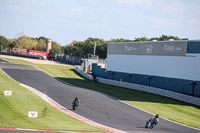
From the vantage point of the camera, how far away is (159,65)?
56.2 metres

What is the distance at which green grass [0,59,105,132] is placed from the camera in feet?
72.5

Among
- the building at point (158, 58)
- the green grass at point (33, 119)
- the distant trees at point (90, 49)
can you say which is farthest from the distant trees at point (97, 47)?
the green grass at point (33, 119)

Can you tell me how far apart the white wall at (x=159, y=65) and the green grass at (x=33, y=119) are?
2648cm

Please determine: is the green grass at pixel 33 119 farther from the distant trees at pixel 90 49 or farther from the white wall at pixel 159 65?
the distant trees at pixel 90 49

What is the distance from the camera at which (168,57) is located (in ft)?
179

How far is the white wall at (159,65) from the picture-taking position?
162 feet

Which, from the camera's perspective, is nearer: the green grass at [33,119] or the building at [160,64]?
the green grass at [33,119]

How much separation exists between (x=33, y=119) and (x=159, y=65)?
3613cm

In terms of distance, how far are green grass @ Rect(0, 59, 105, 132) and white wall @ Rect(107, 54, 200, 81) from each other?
86.9ft

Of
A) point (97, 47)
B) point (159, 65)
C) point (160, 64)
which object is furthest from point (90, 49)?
point (160, 64)

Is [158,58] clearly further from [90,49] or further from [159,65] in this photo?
[90,49]

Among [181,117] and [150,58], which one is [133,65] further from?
[181,117]

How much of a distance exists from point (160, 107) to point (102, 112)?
9828mm

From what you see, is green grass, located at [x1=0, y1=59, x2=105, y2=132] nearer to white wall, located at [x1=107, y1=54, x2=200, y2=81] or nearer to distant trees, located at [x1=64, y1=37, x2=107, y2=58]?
white wall, located at [x1=107, y1=54, x2=200, y2=81]
